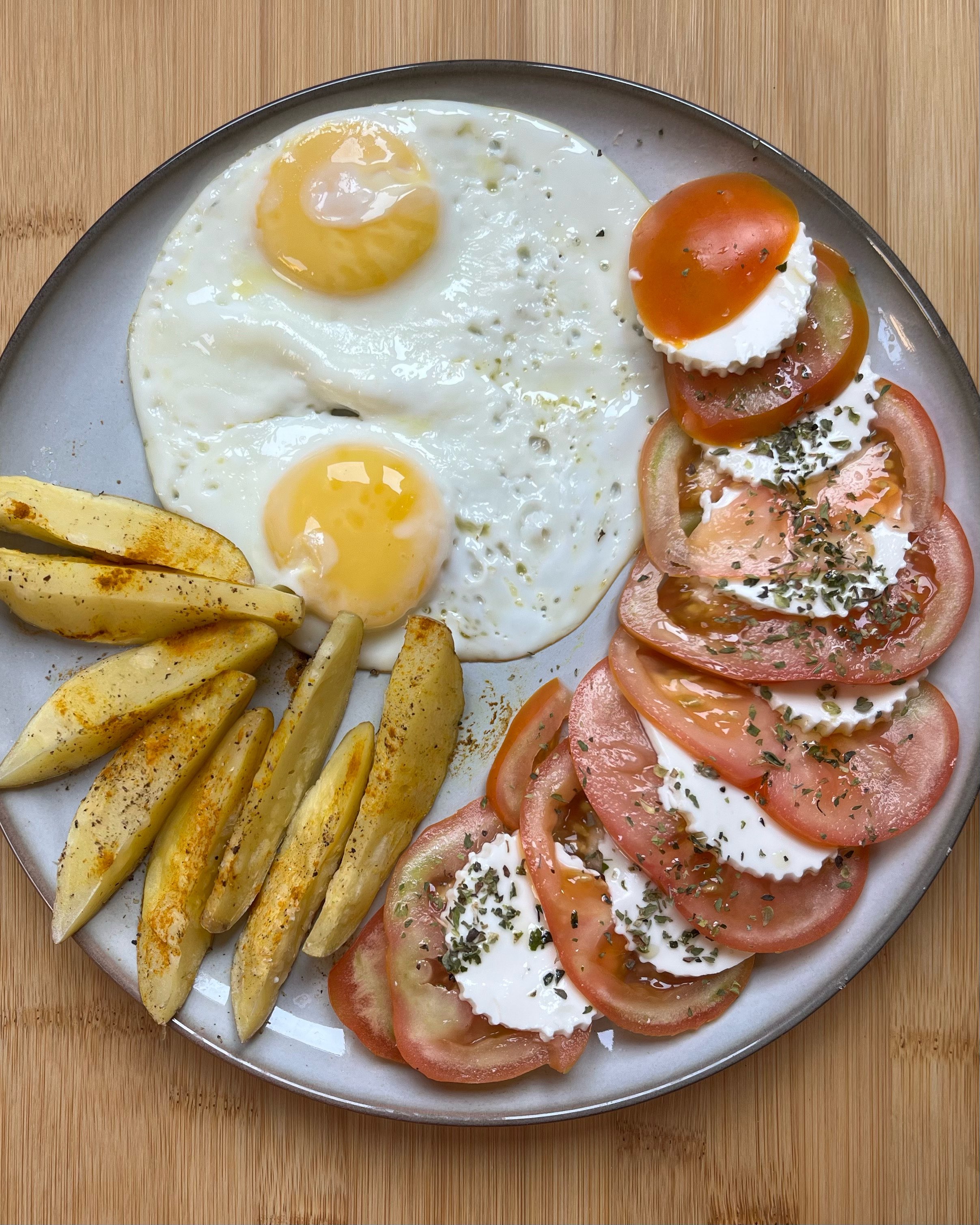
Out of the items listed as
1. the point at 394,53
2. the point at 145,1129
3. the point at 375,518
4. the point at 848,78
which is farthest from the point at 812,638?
the point at 145,1129

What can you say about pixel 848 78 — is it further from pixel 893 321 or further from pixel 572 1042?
pixel 572 1042

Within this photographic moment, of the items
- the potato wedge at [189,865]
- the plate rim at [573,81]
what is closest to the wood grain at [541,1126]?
the plate rim at [573,81]

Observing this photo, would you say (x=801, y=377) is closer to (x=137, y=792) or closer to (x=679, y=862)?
(x=679, y=862)

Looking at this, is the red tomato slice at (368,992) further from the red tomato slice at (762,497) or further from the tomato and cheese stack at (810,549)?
the red tomato slice at (762,497)

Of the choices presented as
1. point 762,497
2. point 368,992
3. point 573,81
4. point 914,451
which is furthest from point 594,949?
point 573,81

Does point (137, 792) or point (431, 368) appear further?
point (431, 368)
